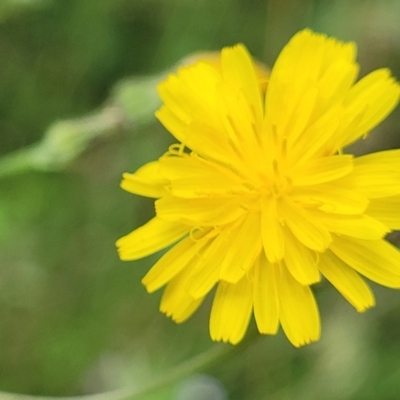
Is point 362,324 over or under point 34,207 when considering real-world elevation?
under

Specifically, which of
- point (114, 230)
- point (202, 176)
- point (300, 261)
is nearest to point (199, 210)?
point (202, 176)

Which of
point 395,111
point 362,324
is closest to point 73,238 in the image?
point 362,324

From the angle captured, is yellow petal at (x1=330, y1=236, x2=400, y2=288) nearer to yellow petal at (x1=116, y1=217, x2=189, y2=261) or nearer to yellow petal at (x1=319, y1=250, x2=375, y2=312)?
yellow petal at (x1=319, y1=250, x2=375, y2=312)

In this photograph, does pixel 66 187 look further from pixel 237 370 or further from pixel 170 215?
pixel 170 215

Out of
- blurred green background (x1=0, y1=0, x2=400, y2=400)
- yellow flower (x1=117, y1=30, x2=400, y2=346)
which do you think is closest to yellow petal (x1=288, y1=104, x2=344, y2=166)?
yellow flower (x1=117, y1=30, x2=400, y2=346)

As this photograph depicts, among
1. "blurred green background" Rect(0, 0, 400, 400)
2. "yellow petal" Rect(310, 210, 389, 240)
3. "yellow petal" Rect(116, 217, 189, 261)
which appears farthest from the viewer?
"blurred green background" Rect(0, 0, 400, 400)

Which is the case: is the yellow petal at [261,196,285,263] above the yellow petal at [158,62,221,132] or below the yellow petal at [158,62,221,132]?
below

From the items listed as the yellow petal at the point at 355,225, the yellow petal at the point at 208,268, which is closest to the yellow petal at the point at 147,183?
the yellow petal at the point at 208,268
